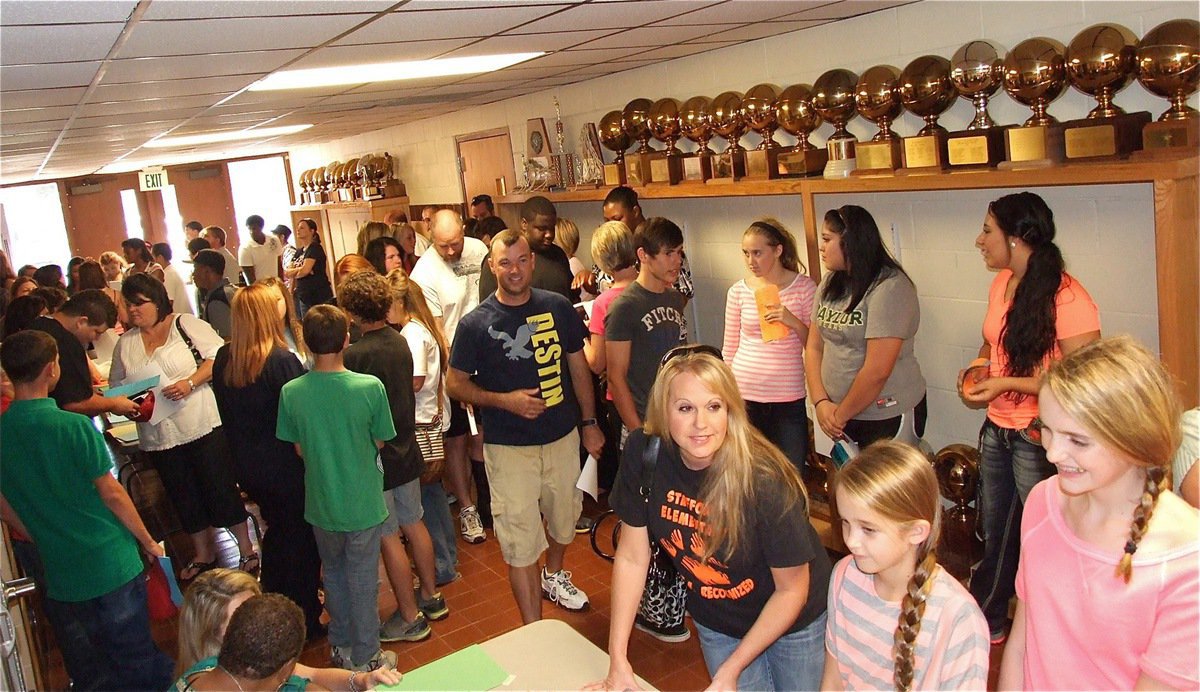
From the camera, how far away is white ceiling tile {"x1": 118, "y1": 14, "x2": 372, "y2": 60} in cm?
245

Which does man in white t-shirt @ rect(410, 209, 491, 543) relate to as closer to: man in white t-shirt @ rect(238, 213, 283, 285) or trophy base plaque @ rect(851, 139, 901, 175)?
trophy base plaque @ rect(851, 139, 901, 175)

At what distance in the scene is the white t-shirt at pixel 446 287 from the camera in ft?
16.6

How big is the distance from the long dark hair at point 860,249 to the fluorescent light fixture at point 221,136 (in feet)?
16.3

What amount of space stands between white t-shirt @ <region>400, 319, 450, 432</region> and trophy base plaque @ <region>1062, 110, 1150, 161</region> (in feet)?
8.46

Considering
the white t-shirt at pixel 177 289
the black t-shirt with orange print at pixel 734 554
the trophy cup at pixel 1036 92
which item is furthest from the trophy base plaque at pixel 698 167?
the white t-shirt at pixel 177 289

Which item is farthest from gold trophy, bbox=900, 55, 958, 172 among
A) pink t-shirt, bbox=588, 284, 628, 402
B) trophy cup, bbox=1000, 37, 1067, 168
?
pink t-shirt, bbox=588, 284, 628, 402

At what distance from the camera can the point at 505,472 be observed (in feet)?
11.2

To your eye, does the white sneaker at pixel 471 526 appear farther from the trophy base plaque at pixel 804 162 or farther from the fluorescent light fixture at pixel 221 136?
the fluorescent light fixture at pixel 221 136

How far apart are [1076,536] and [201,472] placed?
3.91m

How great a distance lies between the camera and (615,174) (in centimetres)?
524

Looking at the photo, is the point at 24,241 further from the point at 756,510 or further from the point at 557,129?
the point at 756,510

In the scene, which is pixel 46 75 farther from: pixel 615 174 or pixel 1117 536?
pixel 1117 536

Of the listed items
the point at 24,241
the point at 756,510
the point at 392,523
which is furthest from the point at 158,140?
the point at 24,241

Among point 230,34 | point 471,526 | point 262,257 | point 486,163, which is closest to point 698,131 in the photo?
point 471,526
